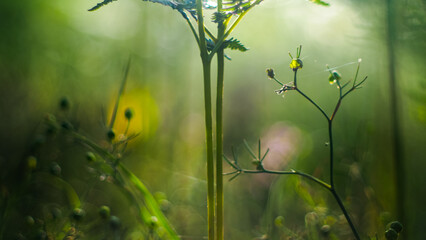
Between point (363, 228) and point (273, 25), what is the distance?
53.7 inches

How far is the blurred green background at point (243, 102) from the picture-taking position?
2.52 ft

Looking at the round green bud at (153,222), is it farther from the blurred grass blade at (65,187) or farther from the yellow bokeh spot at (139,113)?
the yellow bokeh spot at (139,113)

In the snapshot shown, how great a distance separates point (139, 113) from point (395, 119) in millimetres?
1072

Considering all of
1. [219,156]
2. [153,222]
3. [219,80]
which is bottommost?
[153,222]

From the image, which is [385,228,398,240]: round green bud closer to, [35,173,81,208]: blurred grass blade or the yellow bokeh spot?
[35,173,81,208]: blurred grass blade

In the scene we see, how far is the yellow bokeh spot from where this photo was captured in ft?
4.50

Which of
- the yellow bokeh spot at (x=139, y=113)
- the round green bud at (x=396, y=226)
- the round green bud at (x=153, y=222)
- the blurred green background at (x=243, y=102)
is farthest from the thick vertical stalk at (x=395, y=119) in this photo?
the yellow bokeh spot at (x=139, y=113)

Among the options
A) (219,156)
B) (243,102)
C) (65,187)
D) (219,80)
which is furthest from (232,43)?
(243,102)

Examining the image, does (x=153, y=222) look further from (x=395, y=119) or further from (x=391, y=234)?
(x=395, y=119)

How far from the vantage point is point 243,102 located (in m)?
2.06

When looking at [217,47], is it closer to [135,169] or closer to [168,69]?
[135,169]

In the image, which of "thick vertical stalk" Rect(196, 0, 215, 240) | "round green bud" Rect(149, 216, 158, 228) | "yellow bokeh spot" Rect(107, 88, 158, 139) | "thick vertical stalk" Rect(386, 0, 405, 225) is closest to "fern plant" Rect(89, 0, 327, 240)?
"thick vertical stalk" Rect(196, 0, 215, 240)

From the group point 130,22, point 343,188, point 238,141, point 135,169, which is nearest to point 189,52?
point 130,22

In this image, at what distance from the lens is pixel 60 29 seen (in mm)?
1877
